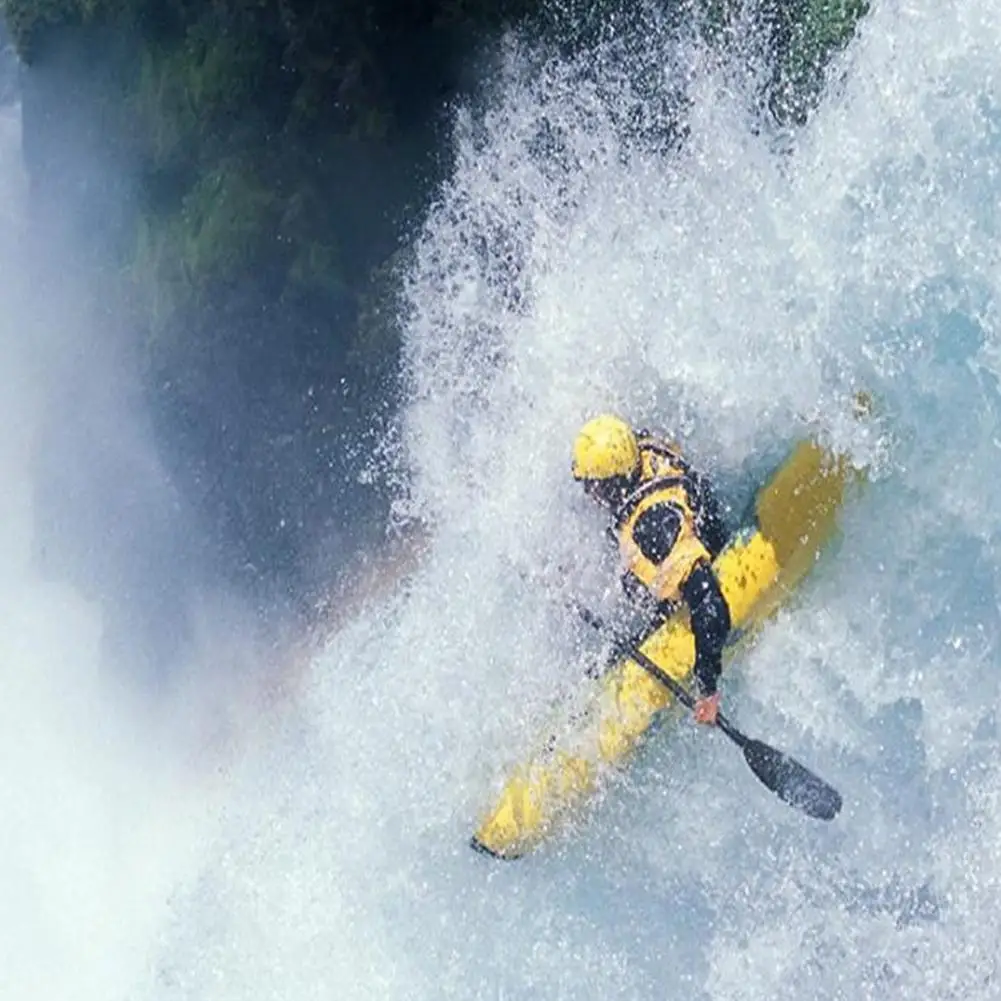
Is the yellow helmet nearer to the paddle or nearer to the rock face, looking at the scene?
the paddle

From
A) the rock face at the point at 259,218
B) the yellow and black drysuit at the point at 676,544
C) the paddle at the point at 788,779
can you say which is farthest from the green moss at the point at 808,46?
the paddle at the point at 788,779

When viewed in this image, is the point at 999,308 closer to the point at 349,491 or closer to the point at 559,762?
the point at 559,762

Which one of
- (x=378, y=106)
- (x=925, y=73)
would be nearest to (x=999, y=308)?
(x=925, y=73)

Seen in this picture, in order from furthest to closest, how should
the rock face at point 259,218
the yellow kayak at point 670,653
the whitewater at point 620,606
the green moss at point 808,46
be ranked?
the rock face at point 259,218
the green moss at point 808,46
the yellow kayak at point 670,653
the whitewater at point 620,606

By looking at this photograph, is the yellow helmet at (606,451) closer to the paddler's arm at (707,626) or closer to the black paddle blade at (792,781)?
the paddler's arm at (707,626)

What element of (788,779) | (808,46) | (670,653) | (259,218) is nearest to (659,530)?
(670,653)

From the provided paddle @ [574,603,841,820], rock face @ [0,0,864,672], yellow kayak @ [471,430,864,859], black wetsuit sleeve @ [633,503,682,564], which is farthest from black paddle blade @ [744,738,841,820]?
rock face @ [0,0,864,672]

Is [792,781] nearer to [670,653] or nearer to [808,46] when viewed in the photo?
[670,653]
